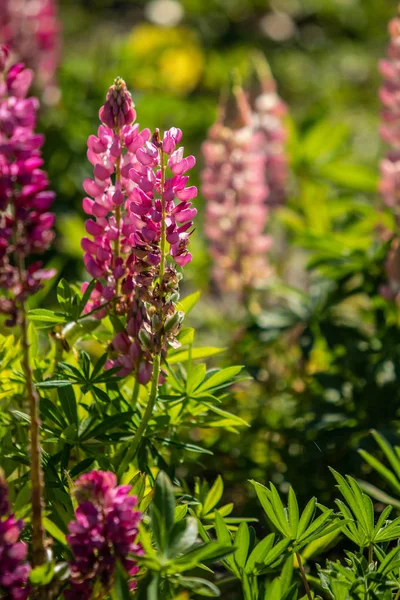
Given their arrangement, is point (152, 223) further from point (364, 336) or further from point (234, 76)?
point (234, 76)

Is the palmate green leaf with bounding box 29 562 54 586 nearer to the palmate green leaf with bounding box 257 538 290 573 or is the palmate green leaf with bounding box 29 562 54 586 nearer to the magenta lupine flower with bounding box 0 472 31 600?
the magenta lupine flower with bounding box 0 472 31 600

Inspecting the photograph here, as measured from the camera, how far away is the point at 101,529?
42.6 inches

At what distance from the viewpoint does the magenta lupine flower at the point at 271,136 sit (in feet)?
9.43

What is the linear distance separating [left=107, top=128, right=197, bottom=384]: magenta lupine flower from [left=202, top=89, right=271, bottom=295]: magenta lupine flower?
3.78 ft

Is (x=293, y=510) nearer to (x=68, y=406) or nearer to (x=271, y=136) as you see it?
(x=68, y=406)

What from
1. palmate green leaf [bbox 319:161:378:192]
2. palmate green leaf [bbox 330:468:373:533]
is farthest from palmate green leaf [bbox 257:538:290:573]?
palmate green leaf [bbox 319:161:378:192]

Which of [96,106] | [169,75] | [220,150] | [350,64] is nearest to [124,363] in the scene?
[220,150]

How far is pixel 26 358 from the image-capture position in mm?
1090

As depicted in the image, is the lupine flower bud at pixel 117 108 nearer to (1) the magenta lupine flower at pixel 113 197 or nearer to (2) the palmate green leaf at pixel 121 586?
(1) the magenta lupine flower at pixel 113 197

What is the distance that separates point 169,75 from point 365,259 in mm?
3634

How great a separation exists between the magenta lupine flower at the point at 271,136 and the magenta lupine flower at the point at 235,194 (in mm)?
320

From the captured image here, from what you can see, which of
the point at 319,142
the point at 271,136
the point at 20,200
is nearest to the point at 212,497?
the point at 20,200

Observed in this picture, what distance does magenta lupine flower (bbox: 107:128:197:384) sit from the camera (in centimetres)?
127

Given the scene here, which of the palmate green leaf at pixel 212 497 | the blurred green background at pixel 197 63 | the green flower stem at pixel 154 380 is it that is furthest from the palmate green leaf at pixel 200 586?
the blurred green background at pixel 197 63
